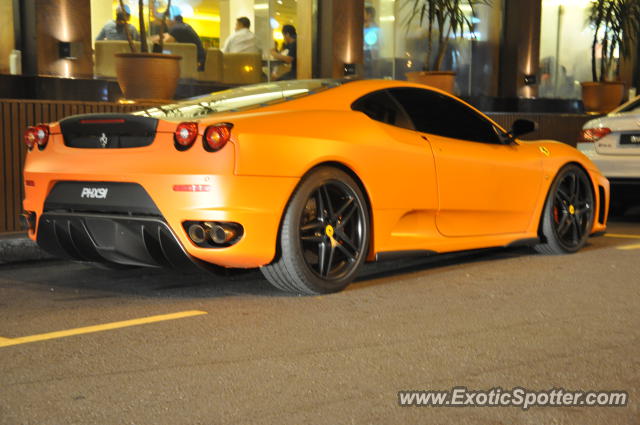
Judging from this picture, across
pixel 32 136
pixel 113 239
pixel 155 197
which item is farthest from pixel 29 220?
pixel 155 197

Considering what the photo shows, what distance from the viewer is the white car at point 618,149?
31.6ft

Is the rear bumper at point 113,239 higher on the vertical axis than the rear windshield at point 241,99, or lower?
lower

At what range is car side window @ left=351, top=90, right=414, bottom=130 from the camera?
610 cm

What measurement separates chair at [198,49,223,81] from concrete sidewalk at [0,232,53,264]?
8.48m

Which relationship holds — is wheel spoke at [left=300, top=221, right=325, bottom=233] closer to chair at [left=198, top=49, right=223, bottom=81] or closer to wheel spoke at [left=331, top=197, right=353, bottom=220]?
wheel spoke at [left=331, top=197, right=353, bottom=220]

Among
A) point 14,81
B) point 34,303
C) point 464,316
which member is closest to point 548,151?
point 464,316

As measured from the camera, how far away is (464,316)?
5.11 meters

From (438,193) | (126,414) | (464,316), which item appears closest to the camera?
(126,414)

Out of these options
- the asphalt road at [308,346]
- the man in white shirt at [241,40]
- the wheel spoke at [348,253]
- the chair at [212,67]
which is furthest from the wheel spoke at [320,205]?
the man in white shirt at [241,40]

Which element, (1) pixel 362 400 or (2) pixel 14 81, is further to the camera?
(2) pixel 14 81

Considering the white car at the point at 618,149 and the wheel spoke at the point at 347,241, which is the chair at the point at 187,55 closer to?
the white car at the point at 618,149

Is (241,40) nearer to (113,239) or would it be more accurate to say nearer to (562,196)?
(562,196)

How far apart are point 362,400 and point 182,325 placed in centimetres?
150

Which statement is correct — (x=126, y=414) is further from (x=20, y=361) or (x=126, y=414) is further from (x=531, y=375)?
(x=531, y=375)
